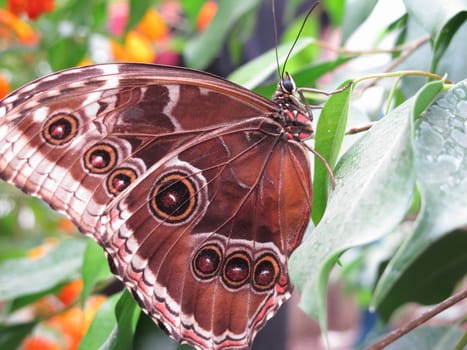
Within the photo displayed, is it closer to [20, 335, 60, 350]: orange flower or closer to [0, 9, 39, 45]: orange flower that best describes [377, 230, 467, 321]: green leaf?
[20, 335, 60, 350]: orange flower

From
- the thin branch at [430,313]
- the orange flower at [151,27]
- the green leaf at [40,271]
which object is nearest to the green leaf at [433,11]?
the thin branch at [430,313]

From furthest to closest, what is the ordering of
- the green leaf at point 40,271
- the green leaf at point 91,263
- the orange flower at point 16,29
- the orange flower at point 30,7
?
the orange flower at point 16,29
the orange flower at point 30,7
the green leaf at point 40,271
the green leaf at point 91,263

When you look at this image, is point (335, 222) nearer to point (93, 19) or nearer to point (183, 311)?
point (183, 311)

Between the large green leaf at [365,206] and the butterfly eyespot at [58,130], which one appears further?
the butterfly eyespot at [58,130]

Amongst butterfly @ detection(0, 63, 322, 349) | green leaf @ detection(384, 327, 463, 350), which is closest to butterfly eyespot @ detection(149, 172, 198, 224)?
butterfly @ detection(0, 63, 322, 349)

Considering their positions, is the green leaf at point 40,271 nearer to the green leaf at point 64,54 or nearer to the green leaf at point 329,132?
the green leaf at point 64,54
